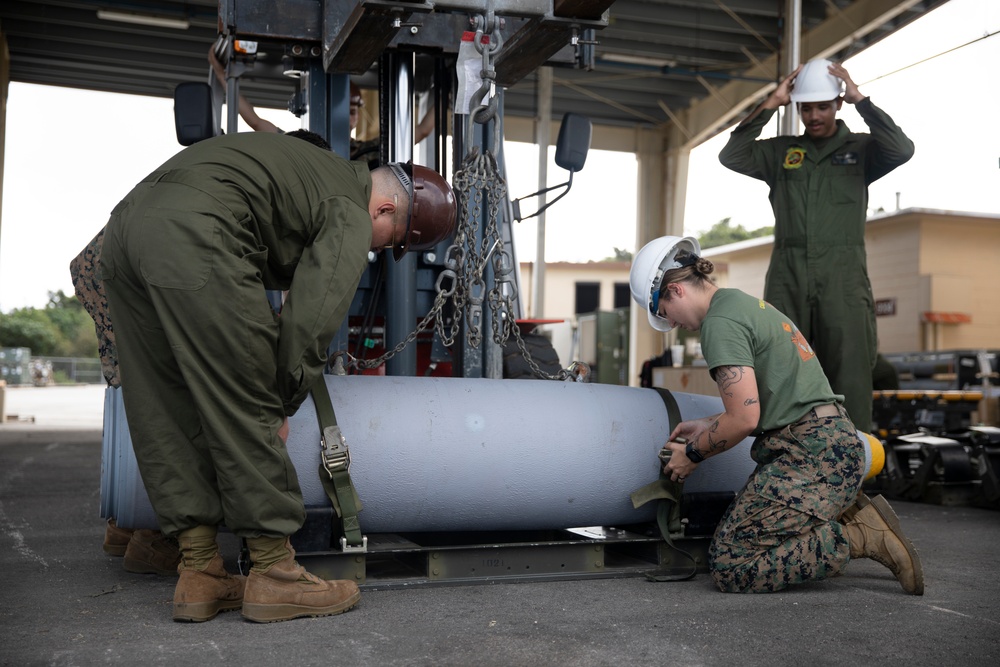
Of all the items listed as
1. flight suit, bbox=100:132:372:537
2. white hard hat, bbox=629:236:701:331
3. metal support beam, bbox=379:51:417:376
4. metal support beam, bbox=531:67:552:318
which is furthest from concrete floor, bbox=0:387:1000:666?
metal support beam, bbox=531:67:552:318

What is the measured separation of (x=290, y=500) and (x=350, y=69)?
6.13 ft

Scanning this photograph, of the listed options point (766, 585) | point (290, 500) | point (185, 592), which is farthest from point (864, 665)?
point (185, 592)

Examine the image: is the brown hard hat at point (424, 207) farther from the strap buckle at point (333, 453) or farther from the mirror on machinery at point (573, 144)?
the mirror on machinery at point (573, 144)

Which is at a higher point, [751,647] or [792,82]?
[792,82]

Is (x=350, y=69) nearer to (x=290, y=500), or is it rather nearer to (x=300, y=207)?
(x=300, y=207)

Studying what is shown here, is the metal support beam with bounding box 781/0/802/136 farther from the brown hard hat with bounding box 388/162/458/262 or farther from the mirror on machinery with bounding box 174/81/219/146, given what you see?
the brown hard hat with bounding box 388/162/458/262

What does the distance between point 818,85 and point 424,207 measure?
7.80ft

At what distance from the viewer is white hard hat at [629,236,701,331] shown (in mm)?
3305

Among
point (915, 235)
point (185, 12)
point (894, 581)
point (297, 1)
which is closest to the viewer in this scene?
point (894, 581)

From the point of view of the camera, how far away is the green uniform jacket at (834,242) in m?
4.38

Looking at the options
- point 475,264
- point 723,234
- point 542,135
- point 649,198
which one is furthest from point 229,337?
point 723,234

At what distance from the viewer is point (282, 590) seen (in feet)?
8.80

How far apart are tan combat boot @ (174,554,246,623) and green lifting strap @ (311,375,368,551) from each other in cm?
37

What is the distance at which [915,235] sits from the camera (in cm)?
1296
